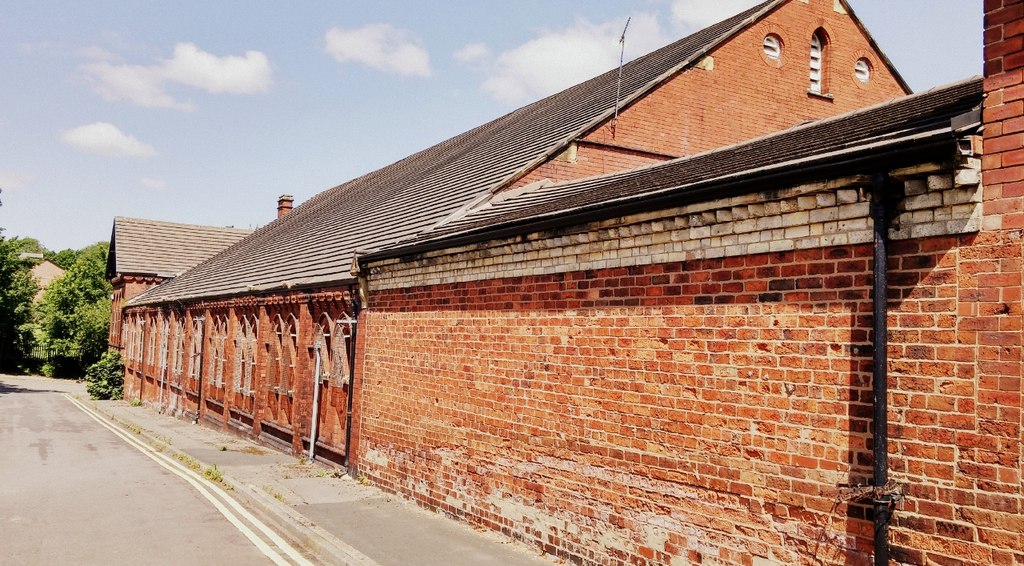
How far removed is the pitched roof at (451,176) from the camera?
14047 millimetres

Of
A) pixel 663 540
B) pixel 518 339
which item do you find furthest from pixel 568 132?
pixel 663 540

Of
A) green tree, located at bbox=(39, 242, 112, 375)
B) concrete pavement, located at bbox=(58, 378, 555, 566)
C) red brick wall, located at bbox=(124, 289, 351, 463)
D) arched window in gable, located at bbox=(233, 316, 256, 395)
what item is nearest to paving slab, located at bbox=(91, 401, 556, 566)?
concrete pavement, located at bbox=(58, 378, 555, 566)

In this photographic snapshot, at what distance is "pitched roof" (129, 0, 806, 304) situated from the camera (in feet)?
46.1

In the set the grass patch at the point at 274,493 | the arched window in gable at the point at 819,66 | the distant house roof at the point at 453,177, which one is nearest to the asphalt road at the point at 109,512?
the grass patch at the point at 274,493

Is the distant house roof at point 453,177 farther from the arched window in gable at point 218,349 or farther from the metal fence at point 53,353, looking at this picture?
the metal fence at point 53,353

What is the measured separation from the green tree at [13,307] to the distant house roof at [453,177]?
64.0 feet

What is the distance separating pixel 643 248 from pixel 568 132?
24.9 ft

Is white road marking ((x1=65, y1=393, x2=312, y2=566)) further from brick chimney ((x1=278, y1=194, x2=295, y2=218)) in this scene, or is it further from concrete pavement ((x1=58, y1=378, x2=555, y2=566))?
brick chimney ((x1=278, y1=194, x2=295, y2=218))

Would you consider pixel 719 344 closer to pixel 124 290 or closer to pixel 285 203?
pixel 285 203

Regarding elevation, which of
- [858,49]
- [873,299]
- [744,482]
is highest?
[858,49]

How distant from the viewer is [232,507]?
11547mm

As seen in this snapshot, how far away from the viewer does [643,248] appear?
7000mm

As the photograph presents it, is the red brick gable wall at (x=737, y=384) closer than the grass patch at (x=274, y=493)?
Yes

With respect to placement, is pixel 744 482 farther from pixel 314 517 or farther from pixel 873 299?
pixel 314 517
